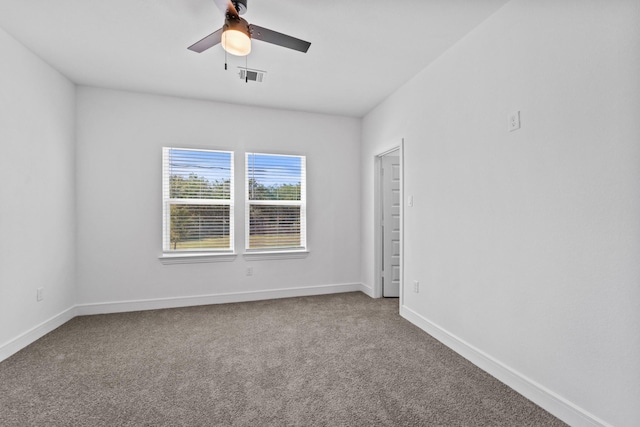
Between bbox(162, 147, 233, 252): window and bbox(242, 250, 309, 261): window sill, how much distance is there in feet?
1.00

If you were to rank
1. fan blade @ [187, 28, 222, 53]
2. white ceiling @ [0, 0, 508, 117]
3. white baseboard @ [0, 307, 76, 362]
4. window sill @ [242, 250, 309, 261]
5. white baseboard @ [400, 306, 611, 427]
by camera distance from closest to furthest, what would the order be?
white baseboard @ [400, 306, 611, 427] < fan blade @ [187, 28, 222, 53] < white ceiling @ [0, 0, 508, 117] < white baseboard @ [0, 307, 76, 362] < window sill @ [242, 250, 309, 261]

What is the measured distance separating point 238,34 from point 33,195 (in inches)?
105

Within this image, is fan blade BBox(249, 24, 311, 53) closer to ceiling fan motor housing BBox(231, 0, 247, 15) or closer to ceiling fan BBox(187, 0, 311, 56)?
ceiling fan BBox(187, 0, 311, 56)

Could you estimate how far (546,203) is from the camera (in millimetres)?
1920

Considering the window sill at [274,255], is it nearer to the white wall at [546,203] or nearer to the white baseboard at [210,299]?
the white baseboard at [210,299]

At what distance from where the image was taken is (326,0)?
2.17 metres

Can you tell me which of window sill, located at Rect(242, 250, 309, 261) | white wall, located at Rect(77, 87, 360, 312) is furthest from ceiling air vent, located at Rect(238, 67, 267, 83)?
window sill, located at Rect(242, 250, 309, 261)

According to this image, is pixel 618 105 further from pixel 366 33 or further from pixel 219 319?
pixel 219 319

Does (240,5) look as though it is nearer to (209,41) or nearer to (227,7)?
(227,7)

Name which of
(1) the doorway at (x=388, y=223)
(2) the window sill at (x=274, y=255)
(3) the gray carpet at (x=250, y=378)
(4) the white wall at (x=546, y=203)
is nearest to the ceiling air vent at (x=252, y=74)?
(4) the white wall at (x=546, y=203)

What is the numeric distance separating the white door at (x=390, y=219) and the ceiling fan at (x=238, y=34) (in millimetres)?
2462

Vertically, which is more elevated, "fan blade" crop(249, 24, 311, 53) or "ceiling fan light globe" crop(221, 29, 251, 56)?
"fan blade" crop(249, 24, 311, 53)

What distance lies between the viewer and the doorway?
432cm

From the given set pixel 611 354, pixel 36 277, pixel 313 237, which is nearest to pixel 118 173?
pixel 36 277
